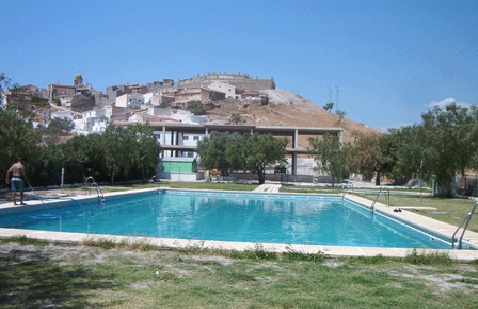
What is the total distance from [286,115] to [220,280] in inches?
3975

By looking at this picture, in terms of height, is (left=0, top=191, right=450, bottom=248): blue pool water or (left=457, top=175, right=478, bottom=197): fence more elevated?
(left=457, top=175, right=478, bottom=197): fence

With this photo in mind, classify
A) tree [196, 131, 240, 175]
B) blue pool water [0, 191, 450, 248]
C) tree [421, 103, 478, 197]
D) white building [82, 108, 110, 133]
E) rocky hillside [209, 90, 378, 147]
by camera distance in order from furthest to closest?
rocky hillside [209, 90, 378, 147] < white building [82, 108, 110, 133] < tree [196, 131, 240, 175] < tree [421, 103, 478, 197] < blue pool water [0, 191, 450, 248]

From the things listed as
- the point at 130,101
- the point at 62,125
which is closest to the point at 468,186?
the point at 62,125

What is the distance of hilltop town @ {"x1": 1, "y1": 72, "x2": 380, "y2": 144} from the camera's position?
86938mm

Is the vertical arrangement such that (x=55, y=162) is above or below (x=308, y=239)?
above

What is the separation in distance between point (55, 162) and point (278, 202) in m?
14.2

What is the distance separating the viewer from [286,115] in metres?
104

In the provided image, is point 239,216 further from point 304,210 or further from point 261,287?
point 261,287

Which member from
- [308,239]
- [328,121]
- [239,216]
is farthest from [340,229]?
[328,121]

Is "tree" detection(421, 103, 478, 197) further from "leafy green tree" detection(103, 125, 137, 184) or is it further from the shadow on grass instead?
the shadow on grass

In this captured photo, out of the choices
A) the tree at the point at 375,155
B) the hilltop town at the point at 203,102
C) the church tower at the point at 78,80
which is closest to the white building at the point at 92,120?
the hilltop town at the point at 203,102

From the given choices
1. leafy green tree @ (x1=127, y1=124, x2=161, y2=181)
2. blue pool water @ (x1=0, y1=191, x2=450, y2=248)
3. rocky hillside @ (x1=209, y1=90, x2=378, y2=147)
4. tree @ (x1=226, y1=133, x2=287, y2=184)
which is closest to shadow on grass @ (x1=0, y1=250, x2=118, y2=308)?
blue pool water @ (x1=0, y1=191, x2=450, y2=248)

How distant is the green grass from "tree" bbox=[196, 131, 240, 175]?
30879 mm

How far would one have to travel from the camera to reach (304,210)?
57.9ft
